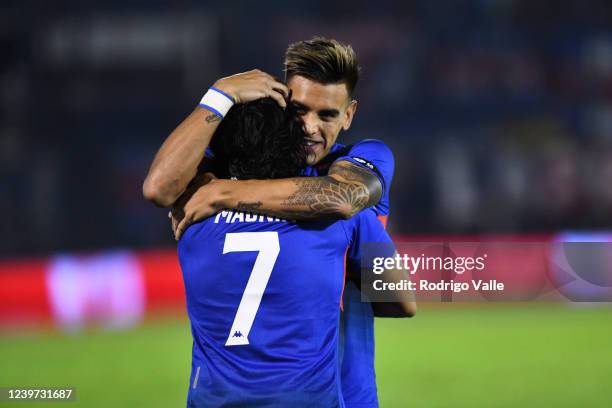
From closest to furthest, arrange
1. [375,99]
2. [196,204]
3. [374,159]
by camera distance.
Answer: [196,204], [374,159], [375,99]

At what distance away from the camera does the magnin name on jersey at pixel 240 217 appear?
3003 mm

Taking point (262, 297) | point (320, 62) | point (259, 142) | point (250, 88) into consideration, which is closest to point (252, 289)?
point (262, 297)

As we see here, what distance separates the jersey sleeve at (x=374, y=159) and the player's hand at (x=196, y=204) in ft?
2.17

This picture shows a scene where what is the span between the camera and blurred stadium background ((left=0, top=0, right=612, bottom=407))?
750 inches

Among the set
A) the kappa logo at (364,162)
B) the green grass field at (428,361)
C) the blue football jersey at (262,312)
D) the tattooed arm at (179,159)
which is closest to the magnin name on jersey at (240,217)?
the blue football jersey at (262,312)

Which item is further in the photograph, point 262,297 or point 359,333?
point 359,333

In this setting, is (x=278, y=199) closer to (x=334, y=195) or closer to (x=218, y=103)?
(x=334, y=195)

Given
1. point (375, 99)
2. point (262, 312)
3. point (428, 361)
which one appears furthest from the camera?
point (375, 99)

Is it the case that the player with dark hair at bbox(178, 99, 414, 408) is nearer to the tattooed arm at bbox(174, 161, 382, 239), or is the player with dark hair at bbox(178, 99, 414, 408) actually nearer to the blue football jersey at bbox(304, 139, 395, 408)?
the tattooed arm at bbox(174, 161, 382, 239)

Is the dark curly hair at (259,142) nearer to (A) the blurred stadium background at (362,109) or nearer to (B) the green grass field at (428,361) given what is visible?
(B) the green grass field at (428,361)

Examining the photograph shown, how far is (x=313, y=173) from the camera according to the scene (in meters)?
3.40

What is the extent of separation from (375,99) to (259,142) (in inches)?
739

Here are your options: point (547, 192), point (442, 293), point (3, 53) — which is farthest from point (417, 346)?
point (3, 53)

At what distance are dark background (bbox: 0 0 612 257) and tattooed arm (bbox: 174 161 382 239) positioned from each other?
644 inches
